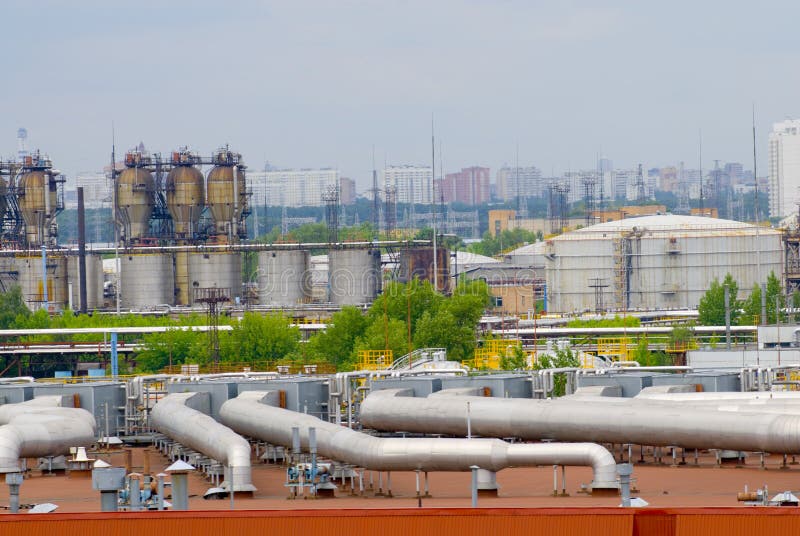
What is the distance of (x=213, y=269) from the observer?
11231 centimetres

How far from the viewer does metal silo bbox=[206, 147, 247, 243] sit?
115 m

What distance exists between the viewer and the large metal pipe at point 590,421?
125 feet

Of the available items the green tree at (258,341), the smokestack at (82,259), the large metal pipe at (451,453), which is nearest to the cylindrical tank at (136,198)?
the smokestack at (82,259)

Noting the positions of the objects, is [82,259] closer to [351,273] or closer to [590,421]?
[351,273]

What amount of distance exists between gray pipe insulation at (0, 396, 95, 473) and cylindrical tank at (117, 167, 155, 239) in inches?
2729

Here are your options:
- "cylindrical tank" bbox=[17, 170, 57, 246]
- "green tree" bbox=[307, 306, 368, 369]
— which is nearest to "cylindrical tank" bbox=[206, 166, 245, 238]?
"cylindrical tank" bbox=[17, 170, 57, 246]

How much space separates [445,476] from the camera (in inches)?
1555

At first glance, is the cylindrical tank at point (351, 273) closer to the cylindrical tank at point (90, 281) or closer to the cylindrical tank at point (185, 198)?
the cylindrical tank at point (185, 198)

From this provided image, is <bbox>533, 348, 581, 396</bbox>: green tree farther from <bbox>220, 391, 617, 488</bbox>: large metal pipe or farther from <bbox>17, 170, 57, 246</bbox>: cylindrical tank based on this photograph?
<bbox>17, 170, 57, 246</bbox>: cylindrical tank

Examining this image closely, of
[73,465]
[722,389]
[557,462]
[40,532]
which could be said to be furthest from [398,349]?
[40,532]

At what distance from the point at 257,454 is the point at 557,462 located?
11.4 meters

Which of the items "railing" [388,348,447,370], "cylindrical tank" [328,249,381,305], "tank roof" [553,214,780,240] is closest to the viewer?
"railing" [388,348,447,370]

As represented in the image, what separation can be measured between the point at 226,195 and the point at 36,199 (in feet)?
39.4

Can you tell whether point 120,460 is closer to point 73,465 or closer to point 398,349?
point 73,465
